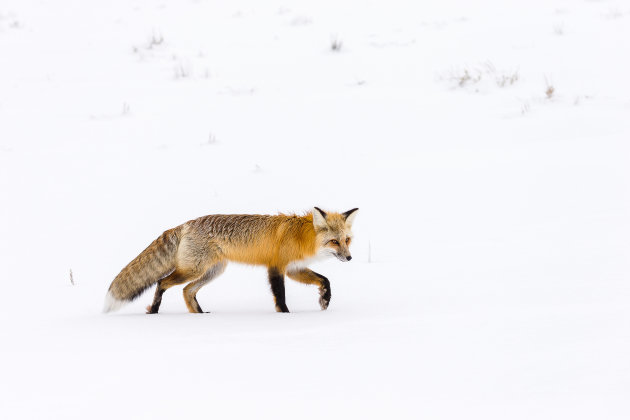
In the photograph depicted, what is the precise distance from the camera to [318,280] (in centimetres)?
537

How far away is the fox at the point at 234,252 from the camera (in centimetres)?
525

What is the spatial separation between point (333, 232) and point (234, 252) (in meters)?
0.88

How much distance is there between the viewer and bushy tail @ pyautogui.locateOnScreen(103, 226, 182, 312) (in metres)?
5.28

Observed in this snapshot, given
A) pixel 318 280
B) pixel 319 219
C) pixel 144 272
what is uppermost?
pixel 319 219

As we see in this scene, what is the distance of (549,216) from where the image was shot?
6.93m

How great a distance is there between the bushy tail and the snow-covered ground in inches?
14.9

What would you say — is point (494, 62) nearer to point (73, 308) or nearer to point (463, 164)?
point (463, 164)

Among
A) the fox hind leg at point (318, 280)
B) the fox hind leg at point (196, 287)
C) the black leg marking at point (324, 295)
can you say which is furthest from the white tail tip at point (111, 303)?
the black leg marking at point (324, 295)

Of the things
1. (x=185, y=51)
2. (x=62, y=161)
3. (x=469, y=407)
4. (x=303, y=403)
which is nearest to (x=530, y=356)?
(x=469, y=407)

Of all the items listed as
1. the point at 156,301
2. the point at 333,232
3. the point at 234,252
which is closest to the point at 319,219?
the point at 333,232

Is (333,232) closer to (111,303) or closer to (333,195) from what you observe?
(111,303)

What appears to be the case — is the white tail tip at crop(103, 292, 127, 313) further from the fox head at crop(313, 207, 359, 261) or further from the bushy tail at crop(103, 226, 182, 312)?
the fox head at crop(313, 207, 359, 261)

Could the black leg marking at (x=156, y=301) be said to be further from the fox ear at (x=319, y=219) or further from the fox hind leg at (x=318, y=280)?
the fox ear at (x=319, y=219)

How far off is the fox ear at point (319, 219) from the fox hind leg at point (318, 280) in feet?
1.46
